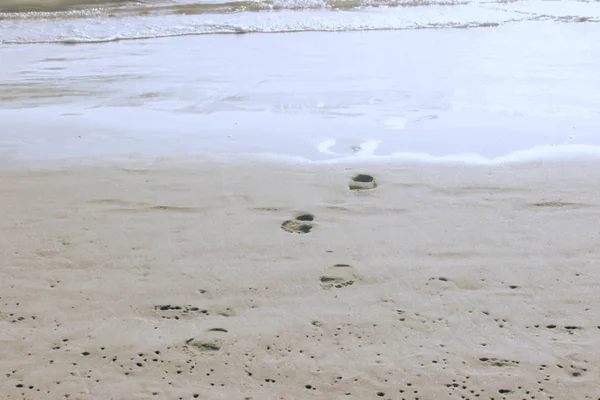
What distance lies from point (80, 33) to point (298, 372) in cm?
911

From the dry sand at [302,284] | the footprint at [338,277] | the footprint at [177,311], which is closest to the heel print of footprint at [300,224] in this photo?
the dry sand at [302,284]

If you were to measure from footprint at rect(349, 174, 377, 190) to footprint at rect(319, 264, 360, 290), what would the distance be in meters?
0.99

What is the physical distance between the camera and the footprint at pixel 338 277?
116 inches

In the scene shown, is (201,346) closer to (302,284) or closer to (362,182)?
(302,284)

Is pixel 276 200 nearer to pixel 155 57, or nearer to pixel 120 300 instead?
pixel 120 300

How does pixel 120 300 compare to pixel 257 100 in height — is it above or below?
below

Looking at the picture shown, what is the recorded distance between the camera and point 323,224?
3.48 meters

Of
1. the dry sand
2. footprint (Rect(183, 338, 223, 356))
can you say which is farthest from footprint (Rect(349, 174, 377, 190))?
footprint (Rect(183, 338, 223, 356))

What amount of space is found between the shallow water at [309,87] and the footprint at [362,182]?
1.48 feet

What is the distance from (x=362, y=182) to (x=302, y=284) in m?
1.29

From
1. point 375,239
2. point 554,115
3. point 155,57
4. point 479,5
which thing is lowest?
point 375,239

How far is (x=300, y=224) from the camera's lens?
11.5ft

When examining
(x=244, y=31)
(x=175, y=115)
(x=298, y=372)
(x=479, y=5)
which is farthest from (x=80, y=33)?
(x=298, y=372)

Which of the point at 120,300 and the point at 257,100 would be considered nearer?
the point at 120,300
